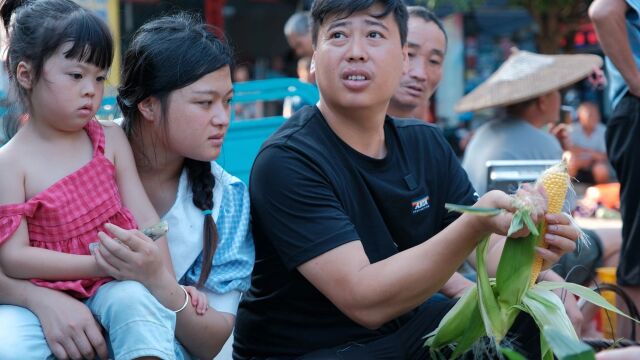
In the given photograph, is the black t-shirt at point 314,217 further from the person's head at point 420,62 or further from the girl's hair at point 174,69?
the person's head at point 420,62

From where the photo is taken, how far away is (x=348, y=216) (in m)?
2.65

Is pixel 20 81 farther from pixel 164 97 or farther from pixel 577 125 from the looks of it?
pixel 577 125

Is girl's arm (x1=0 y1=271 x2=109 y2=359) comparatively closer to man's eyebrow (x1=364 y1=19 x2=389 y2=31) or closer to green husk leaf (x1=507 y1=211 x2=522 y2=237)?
green husk leaf (x1=507 y1=211 x2=522 y2=237)

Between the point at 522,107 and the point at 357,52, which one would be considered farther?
the point at 522,107

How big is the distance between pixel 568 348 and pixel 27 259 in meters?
1.36

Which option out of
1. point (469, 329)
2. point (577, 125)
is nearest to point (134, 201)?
point (469, 329)

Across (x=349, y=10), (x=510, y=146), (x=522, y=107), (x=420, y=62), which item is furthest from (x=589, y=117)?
(x=349, y=10)

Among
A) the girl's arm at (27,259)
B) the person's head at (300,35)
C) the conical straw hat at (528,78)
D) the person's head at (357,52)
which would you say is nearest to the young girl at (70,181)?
the girl's arm at (27,259)

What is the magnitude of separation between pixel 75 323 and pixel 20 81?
70 centimetres

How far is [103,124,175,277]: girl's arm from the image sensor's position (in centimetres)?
254

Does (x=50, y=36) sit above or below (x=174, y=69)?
above

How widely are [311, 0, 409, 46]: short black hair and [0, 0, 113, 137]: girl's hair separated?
665 millimetres

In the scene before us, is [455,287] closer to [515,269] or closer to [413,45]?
[515,269]

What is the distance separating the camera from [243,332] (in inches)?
112
